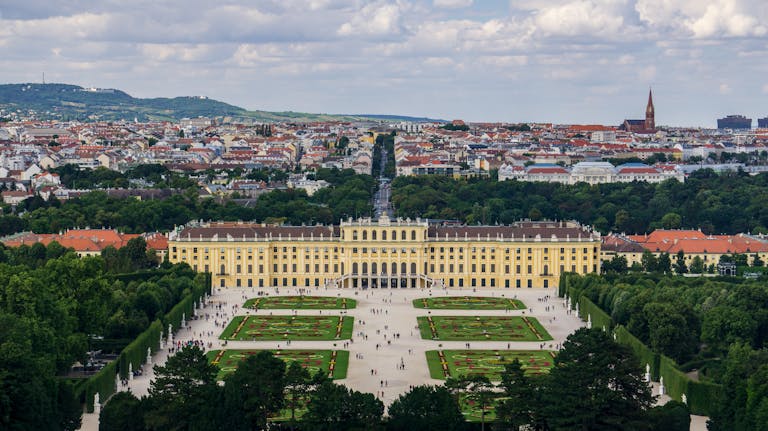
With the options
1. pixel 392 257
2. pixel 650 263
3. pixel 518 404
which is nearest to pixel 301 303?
pixel 392 257

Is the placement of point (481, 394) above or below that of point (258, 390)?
below

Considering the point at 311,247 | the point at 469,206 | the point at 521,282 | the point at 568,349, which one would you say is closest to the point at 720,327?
the point at 568,349

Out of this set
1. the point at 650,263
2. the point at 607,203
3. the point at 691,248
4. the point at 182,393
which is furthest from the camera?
the point at 607,203

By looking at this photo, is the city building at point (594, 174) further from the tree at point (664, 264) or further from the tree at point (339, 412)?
the tree at point (339, 412)

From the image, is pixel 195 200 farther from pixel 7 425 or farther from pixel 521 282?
pixel 7 425

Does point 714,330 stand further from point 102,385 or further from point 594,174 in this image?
point 594,174

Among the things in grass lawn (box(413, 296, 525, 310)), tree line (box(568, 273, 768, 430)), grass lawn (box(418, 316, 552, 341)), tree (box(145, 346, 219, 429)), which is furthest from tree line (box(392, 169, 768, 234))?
tree (box(145, 346, 219, 429))
